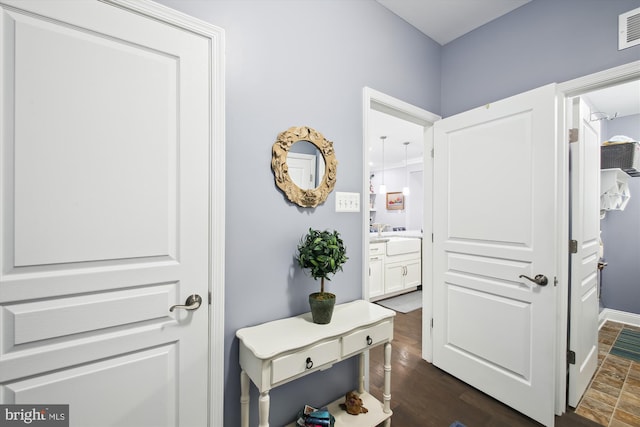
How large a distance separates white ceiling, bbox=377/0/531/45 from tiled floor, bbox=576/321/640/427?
110 inches

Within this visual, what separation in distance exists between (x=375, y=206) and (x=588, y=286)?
600cm

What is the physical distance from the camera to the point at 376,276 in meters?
4.03

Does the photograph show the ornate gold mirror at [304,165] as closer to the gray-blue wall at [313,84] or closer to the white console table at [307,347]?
the gray-blue wall at [313,84]

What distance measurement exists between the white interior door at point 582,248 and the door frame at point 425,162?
907mm

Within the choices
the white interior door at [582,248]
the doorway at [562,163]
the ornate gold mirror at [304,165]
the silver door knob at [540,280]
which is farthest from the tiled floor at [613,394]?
the ornate gold mirror at [304,165]

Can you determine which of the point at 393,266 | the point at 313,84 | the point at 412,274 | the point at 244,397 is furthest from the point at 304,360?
the point at 412,274

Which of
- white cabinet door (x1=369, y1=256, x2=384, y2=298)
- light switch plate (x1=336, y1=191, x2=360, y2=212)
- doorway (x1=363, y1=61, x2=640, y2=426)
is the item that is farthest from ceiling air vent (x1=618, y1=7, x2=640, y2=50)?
white cabinet door (x1=369, y1=256, x2=384, y2=298)

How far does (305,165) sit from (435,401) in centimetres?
185

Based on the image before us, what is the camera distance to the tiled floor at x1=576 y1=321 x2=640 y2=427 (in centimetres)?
175

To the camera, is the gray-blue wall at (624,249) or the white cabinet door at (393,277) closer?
the gray-blue wall at (624,249)

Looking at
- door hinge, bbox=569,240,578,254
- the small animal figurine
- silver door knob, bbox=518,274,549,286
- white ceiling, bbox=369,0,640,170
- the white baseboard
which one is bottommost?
the white baseboard

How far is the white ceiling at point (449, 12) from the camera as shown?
75.6 inches

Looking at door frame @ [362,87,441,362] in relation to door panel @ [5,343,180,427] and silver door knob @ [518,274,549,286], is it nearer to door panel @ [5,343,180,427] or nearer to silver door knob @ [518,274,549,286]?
silver door knob @ [518,274,549,286]

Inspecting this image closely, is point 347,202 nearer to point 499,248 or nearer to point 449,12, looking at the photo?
point 499,248
